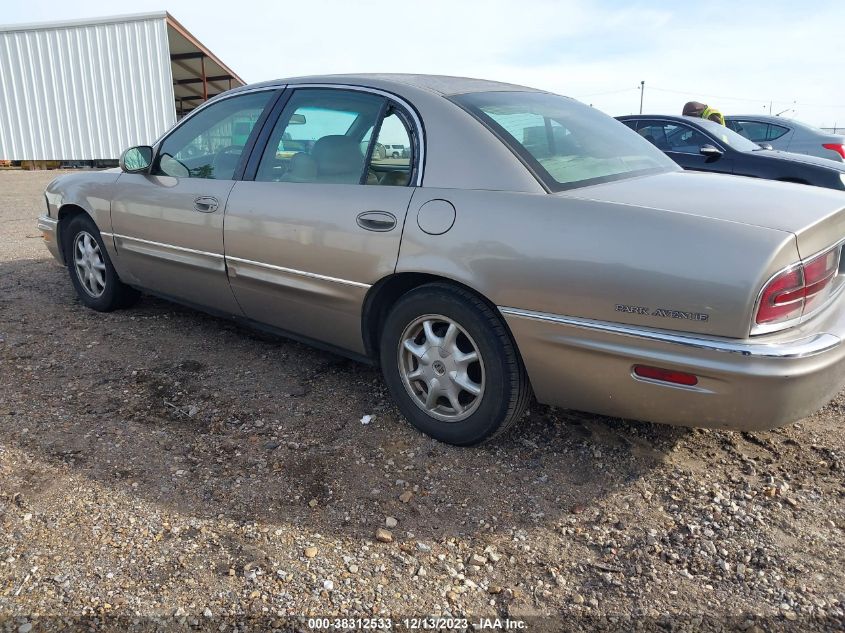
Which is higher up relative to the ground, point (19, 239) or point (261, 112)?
point (261, 112)

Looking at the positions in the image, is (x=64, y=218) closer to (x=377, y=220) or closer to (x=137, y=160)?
(x=137, y=160)

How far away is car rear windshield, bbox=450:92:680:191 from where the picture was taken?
2.71 m

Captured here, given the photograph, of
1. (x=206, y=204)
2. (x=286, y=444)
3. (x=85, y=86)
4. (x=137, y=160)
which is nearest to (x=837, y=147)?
(x=206, y=204)

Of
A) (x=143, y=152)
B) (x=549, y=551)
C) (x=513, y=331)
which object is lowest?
(x=549, y=551)

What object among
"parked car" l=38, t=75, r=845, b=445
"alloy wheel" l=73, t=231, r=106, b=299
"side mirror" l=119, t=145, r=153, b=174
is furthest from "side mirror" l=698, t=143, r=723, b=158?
"alloy wheel" l=73, t=231, r=106, b=299

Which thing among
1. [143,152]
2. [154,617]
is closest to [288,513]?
[154,617]

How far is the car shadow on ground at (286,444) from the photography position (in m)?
2.50

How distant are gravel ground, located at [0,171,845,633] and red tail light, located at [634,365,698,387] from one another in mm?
539

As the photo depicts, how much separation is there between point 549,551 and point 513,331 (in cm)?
81

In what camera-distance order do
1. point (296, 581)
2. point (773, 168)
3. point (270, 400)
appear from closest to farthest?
point (296, 581) < point (270, 400) < point (773, 168)

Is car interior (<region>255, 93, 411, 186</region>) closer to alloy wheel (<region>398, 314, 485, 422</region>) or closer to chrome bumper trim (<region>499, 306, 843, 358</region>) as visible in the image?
alloy wheel (<region>398, 314, 485, 422</region>)

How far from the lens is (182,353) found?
3.98 meters

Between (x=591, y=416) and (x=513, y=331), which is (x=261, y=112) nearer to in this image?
(x=513, y=331)

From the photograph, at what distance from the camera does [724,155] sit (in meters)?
7.43
